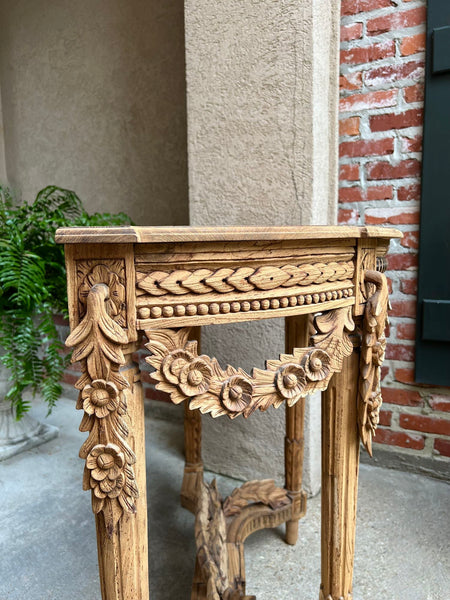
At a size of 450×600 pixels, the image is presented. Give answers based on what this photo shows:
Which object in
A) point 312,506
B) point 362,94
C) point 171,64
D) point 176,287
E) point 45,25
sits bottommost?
point 312,506

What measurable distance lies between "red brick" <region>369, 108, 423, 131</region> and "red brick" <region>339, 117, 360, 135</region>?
0.05 m

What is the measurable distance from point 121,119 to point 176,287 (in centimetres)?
174

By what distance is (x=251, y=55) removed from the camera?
51.1 inches

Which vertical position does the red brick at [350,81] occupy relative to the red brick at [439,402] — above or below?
above

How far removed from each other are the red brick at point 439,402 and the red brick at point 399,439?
0.12m

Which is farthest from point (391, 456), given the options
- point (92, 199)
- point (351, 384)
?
point (92, 199)

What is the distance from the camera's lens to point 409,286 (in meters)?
1.50

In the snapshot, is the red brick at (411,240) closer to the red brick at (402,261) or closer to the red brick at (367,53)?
the red brick at (402,261)

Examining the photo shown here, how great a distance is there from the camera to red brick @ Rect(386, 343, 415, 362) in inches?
59.6

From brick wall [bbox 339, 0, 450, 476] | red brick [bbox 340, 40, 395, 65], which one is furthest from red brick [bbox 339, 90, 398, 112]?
red brick [bbox 340, 40, 395, 65]

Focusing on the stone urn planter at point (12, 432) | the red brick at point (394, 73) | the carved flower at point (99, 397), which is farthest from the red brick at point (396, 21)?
the stone urn planter at point (12, 432)

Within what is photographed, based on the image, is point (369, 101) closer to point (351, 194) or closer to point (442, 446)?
point (351, 194)

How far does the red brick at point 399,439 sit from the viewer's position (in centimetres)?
153

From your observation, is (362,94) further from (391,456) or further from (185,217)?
(391,456)
